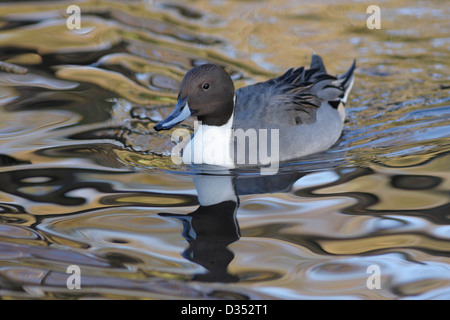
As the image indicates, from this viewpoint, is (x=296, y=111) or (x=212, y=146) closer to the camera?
(x=212, y=146)

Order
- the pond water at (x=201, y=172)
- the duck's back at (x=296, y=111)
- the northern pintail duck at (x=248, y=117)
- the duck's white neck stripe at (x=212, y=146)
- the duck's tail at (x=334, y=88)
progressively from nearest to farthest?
the pond water at (x=201, y=172) < the northern pintail duck at (x=248, y=117) < the duck's white neck stripe at (x=212, y=146) < the duck's back at (x=296, y=111) < the duck's tail at (x=334, y=88)

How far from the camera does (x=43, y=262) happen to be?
4.03 meters

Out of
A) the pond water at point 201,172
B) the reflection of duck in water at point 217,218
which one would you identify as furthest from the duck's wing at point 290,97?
the reflection of duck in water at point 217,218

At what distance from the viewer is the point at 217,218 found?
14.9 ft

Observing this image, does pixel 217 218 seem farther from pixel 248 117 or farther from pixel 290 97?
pixel 290 97

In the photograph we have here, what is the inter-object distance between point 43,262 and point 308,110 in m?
2.98

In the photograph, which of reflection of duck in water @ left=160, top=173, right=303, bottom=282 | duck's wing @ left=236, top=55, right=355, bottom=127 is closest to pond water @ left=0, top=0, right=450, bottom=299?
reflection of duck in water @ left=160, top=173, right=303, bottom=282

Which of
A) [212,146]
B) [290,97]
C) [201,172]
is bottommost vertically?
[201,172]

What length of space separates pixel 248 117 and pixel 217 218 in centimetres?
134

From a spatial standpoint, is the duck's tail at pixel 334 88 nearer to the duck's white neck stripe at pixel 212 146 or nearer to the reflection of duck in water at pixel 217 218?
the duck's white neck stripe at pixel 212 146

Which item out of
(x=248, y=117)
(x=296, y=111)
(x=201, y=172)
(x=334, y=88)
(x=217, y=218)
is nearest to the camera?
(x=217, y=218)

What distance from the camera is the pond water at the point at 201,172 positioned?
12.8 feet

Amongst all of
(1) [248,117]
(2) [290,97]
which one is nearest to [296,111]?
(2) [290,97]
